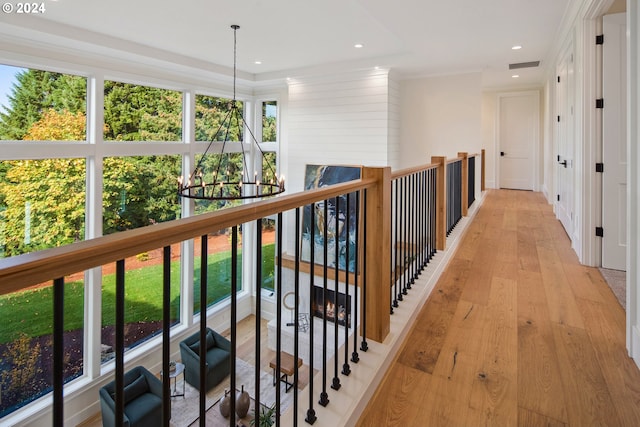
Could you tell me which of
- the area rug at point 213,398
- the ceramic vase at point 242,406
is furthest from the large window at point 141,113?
the ceramic vase at point 242,406

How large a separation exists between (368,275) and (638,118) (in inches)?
57.5

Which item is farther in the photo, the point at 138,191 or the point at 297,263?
the point at 138,191

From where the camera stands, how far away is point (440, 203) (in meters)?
3.49

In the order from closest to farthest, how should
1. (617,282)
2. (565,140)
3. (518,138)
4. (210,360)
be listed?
(617,282) < (565,140) < (210,360) < (518,138)

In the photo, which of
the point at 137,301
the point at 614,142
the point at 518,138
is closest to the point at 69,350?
the point at 137,301

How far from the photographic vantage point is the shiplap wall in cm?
619

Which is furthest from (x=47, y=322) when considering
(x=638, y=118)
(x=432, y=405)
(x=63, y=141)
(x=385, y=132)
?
(x=638, y=118)

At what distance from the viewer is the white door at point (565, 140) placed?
13.4 ft

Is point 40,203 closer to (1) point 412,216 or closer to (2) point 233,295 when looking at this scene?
(1) point 412,216

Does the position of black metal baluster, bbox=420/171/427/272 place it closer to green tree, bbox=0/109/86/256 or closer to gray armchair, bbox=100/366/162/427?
gray armchair, bbox=100/366/162/427

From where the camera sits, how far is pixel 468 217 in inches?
199

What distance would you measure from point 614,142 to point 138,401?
6.25m

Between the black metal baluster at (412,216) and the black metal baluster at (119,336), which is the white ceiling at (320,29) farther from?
the black metal baluster at (119,336)

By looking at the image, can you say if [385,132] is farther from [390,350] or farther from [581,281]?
[390,350]
